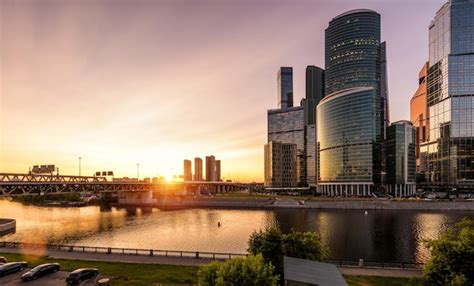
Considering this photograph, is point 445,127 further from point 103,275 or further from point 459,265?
point 103,275

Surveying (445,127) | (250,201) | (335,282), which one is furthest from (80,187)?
(445,127)

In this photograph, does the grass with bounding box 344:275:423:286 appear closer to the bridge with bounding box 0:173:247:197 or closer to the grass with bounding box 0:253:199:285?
the grass with bounding box 0:253:199:285

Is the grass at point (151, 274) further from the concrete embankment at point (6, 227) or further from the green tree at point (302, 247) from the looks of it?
the concrete embankment at point (6, 227)

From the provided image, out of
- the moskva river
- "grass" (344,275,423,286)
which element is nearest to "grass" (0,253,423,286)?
"grass" (344,275,423,286)

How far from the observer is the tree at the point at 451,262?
23094mm

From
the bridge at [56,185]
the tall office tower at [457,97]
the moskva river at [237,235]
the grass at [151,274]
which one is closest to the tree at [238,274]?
the grass at [151,274]

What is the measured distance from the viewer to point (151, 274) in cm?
3350

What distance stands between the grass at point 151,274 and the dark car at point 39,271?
1884 millimetres

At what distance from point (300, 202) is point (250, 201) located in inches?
984

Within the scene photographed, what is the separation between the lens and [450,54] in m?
193

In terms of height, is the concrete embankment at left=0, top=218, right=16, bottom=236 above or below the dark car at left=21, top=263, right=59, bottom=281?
below

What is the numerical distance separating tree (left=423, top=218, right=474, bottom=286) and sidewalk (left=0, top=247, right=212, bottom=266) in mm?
25609

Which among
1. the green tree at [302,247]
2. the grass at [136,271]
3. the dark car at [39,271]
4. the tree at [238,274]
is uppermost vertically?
the tree at [238,274]

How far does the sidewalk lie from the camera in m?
39.2
